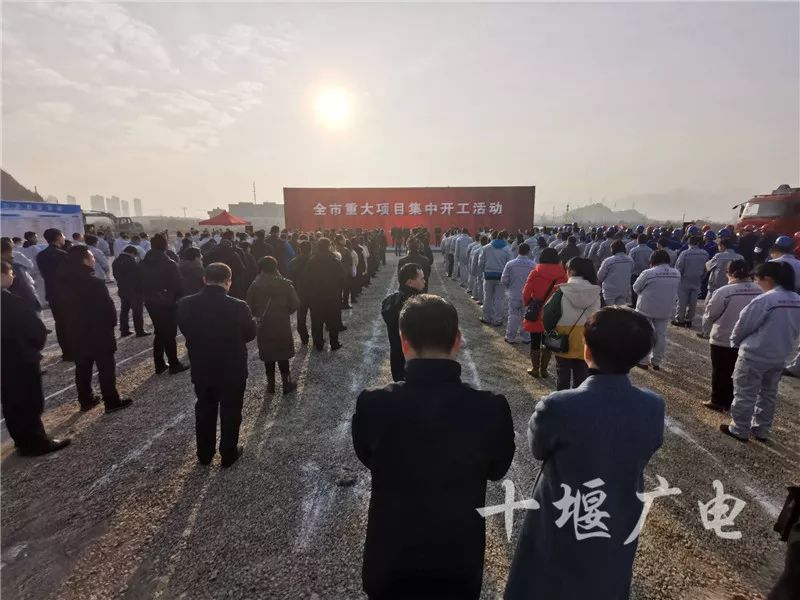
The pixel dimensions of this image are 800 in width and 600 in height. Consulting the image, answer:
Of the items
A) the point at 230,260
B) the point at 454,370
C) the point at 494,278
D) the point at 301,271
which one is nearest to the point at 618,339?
the point at 454,370

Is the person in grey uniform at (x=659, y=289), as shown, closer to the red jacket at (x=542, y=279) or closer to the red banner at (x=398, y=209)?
the red jacket at (x=542, y=279)

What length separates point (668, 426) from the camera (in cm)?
477

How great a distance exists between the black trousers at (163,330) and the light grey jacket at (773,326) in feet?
24.4

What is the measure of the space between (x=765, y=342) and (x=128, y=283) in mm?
9742

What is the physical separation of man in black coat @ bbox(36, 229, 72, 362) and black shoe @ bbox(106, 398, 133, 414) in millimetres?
2485

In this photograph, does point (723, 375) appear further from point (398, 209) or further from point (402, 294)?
point (398, 209)

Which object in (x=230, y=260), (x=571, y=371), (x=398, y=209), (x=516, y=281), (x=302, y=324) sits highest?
(x=398, y=209)

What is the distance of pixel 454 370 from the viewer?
153cm

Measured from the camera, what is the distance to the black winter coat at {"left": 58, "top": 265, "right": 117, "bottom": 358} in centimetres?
484

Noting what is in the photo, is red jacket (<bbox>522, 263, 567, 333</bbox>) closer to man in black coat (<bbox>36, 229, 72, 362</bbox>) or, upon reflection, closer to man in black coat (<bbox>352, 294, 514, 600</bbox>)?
man in black coat (<bbox>352, 294, 514, 600</bbox>)

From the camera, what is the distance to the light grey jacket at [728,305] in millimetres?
4773

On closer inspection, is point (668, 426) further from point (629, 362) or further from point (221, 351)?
point (221, 351)

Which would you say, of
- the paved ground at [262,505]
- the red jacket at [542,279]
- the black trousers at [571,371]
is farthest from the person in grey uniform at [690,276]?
the black trousers at [571,371]

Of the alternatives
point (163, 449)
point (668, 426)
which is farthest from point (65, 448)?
point (668, 426)
